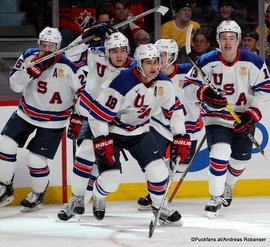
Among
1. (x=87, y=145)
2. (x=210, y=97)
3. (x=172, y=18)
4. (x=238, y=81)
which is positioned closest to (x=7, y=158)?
(x=87, y=145)

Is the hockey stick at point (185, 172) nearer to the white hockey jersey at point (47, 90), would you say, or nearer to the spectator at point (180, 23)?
the white hockey jersey at point (47, 90)

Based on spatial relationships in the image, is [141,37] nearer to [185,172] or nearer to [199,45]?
[199,45]

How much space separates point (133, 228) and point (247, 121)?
89 cm

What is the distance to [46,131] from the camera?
642 centimetres

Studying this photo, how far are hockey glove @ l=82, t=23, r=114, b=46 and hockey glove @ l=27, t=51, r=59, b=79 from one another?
23cm

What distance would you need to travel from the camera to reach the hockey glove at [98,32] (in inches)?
238

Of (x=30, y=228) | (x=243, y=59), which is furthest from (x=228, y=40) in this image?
(x=30, y=228)

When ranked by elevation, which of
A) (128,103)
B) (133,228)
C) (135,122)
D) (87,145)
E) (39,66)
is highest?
(39,66)

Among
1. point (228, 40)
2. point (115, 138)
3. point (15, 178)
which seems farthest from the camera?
point (15, 178)

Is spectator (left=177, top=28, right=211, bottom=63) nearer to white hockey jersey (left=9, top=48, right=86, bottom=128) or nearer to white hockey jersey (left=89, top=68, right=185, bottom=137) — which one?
white hockey jersey (left=9, top=48, right=86, bottom=128)

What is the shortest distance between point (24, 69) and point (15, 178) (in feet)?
2.54

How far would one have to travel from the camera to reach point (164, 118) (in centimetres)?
629

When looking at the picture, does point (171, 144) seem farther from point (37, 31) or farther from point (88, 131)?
Answer: point (37, 31)

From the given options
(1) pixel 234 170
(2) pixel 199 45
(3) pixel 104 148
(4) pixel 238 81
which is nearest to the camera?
(3) pixel 104 148
